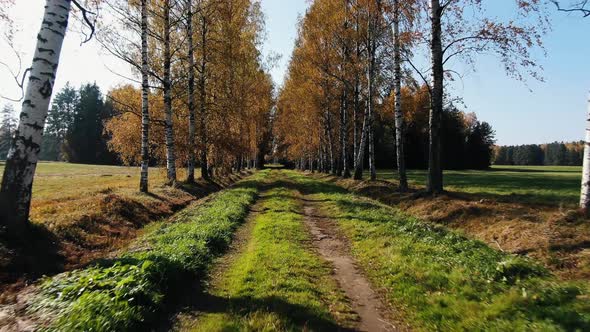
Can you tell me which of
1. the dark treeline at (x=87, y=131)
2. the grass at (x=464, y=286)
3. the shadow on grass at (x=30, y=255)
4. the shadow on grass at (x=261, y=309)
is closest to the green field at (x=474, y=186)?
the grass at (x=464, y=286)

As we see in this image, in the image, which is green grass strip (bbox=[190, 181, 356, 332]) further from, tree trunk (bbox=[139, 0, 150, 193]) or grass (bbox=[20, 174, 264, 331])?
tree trunk (bbox=[139, 0, 150, 193])

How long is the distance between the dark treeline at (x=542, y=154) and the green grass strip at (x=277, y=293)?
144653 millimetres

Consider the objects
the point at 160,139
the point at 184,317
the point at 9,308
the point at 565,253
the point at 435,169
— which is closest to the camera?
the point at 9,308

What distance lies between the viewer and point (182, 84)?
25.9 m

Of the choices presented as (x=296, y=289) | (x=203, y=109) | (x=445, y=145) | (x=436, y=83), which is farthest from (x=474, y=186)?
(x=445, y=145)

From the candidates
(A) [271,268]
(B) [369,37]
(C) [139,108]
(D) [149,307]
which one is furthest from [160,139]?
(D) [149,307]

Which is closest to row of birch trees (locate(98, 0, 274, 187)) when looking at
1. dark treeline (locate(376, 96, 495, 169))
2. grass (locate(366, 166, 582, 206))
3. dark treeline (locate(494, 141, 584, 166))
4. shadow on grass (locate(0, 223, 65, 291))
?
shadow on grass (locate(0, 223, 65, 291))

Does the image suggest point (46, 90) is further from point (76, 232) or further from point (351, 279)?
point (351, 279)

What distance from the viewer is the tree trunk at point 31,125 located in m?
7.96

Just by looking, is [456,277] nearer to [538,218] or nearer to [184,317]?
[184,317]

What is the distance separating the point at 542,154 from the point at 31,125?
158729 millimetres

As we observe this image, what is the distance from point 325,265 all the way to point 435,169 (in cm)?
945

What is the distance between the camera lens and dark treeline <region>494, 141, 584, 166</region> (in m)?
127

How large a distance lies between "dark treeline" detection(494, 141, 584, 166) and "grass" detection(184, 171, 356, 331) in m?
145
